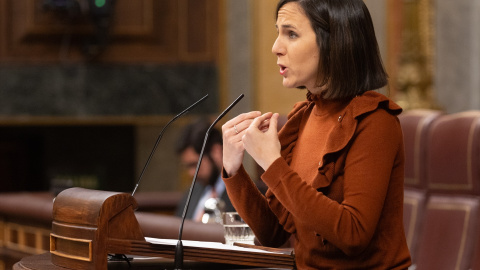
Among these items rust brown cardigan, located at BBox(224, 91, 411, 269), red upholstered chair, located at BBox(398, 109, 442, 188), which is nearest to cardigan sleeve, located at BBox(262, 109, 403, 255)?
rust brown cardigan, located at BBox(224, 91, 411, 269)

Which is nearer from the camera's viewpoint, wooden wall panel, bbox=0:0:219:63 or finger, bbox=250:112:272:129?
finger, bbox=250:112:272:129

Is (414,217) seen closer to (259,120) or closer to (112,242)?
(259,120)

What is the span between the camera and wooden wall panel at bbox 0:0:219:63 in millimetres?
5137

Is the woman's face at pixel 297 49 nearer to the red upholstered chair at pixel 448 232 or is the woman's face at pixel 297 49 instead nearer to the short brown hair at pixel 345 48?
the short brown hair at pixel 345 48

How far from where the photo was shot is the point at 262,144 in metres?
1.44

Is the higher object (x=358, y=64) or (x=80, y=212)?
(x=358, y=64)

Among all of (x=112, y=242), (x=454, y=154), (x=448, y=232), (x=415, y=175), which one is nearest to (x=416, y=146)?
(x=415, y=175)

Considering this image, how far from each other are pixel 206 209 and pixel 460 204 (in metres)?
1.02

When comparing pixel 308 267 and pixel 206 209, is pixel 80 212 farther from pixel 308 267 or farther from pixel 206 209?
pixel 206 209

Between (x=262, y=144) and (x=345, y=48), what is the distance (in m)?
0.22

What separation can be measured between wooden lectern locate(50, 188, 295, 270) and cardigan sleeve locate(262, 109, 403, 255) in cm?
13

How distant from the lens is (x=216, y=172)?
3.78 m

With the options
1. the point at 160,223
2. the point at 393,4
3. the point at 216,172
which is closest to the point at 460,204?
the point at 160,223

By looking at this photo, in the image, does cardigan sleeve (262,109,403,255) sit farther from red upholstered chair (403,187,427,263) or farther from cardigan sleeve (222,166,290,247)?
red upholstered chair (403,187,427,263)
